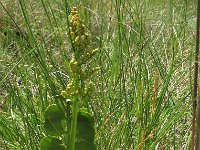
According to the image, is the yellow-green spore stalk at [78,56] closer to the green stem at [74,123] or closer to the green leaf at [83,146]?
the green stem at [74,123]

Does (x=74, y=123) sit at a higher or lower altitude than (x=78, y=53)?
lower

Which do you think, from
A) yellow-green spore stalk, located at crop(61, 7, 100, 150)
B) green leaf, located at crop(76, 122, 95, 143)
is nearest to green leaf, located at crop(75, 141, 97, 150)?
green leaf, located at crop(76, 122, 95, 143)

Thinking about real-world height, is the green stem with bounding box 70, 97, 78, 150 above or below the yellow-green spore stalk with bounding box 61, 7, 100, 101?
below

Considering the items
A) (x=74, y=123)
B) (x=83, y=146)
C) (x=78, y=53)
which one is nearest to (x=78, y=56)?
(x=78, y=53)

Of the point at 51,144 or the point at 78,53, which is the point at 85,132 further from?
the point at 78,53

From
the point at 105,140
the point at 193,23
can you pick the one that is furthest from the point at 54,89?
the point at 193,23

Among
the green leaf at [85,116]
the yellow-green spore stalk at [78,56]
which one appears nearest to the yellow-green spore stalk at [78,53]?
the yellow-green spore stalk at [78,56]

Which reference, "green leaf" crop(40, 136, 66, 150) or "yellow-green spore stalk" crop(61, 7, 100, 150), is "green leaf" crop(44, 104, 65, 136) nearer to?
"green leaf" crop(40, 136, 66, 150)
